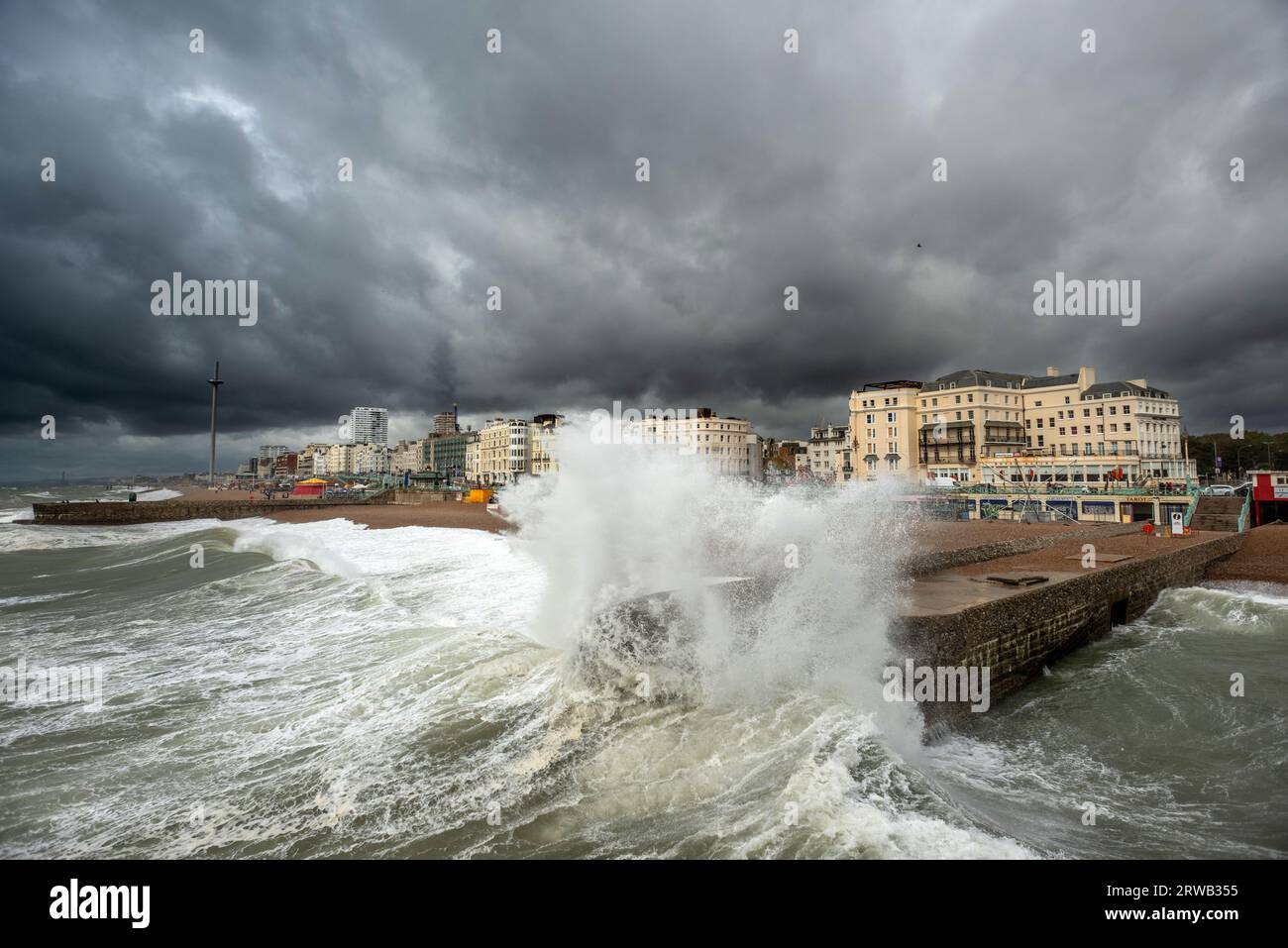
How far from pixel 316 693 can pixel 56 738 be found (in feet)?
9.85

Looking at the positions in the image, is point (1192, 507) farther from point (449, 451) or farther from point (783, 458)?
point (449, 451)

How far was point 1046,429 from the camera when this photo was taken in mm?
79062

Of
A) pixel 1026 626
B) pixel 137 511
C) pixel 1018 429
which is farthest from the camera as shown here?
pixel 1018 429

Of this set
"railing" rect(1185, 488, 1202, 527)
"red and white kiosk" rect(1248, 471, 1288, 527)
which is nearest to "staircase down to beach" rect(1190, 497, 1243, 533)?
"railing" rect(1185, 488, 1202, 527)

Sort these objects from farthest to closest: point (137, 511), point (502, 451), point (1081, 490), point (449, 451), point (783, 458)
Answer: point (449, 451) < point (783, 458) < point (502, 451) < point (137, 511) < point (1081, 490)

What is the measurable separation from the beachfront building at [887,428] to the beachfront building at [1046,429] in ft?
5.12

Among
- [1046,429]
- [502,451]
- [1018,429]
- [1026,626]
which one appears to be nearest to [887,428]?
[1018,429]

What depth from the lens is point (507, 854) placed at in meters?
4.98

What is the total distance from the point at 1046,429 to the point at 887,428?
20.8 metres

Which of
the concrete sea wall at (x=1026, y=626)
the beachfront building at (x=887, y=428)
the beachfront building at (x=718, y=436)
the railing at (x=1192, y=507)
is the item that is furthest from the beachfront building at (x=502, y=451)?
the concrete sea wall at (x=1026, y=626)

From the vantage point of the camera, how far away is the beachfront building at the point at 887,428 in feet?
265

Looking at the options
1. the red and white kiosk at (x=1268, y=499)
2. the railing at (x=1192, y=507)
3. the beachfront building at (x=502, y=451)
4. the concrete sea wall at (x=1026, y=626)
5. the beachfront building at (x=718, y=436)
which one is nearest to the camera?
→ the concrete sea wall at (x=1026, y=626)

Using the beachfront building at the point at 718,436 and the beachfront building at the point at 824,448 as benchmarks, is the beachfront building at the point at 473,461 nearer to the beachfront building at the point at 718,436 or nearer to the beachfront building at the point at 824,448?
the beachfront building at the point at 718,436
